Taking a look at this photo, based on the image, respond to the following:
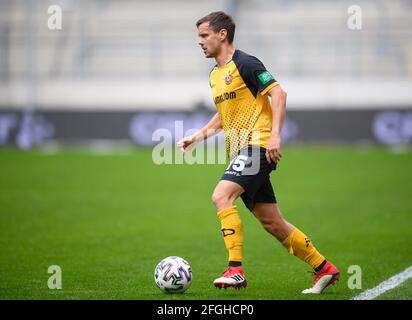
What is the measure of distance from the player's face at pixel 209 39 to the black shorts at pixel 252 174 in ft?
2.80

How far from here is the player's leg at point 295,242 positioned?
687 cm

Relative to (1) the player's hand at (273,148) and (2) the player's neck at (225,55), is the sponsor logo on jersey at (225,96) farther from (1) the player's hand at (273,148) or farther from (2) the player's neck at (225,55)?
(1) the player's hand at (273,148)

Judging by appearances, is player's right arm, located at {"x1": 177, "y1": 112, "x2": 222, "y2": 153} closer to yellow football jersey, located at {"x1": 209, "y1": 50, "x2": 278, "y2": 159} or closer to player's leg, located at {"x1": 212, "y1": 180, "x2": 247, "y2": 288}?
yellow football jersey, located at {"x1": 209, "y1": 50, "x2": 278, "y2": 159}

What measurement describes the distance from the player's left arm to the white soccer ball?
1.11m

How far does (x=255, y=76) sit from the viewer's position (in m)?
6.74

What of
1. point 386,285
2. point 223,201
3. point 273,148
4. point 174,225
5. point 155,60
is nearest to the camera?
point 273,148

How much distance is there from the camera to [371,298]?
6.63 meters

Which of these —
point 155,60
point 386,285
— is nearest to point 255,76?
point 386,285

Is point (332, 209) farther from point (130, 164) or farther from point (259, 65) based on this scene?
point (130, 164)

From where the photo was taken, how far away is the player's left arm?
6.52 metres

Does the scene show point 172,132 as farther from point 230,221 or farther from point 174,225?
point 230,221

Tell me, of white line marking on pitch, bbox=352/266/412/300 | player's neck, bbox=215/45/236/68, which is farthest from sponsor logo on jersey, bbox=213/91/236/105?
white line marking on pitch, bbox=352/266/412/300

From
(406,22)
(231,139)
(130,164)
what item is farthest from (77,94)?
(231,139)

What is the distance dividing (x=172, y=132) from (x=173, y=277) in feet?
58.6
